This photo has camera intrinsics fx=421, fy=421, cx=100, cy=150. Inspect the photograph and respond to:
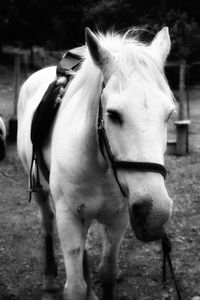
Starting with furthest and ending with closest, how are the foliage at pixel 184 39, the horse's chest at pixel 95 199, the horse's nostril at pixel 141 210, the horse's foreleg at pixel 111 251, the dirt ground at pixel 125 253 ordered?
the foliage at pixel 184 39, the dirt ground at pixel 125 253, the horse's foreleg at pixel 111 251, the horse's chest at pixel 95 199, the horse's nostril at pixel 141 210

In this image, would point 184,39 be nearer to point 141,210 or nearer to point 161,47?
point 161,47

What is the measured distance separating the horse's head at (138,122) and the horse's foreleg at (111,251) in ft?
2.56

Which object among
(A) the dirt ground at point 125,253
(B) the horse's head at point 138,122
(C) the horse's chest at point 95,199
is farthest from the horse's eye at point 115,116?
(A) the dirt ground at point 125,253

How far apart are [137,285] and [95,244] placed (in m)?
0.78

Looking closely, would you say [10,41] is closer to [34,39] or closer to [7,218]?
[34,39]

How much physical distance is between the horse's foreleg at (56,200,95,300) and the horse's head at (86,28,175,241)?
26.8 inches

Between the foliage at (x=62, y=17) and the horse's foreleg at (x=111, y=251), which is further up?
the foliage at (x=62, y=17)

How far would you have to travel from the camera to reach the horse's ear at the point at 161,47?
2090 mm

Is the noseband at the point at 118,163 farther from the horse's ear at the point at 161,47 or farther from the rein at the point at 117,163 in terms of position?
the horse's ear at the point at 161,47

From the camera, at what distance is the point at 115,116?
5.90 feet

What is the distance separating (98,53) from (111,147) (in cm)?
44

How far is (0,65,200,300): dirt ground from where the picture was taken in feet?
10.7

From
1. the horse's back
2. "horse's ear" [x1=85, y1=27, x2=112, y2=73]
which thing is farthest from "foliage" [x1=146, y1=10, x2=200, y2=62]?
"horse's ear" [x1=85, y1=27, x2=112, y2=73]

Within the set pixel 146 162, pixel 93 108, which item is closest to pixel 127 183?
pixel 146 162
